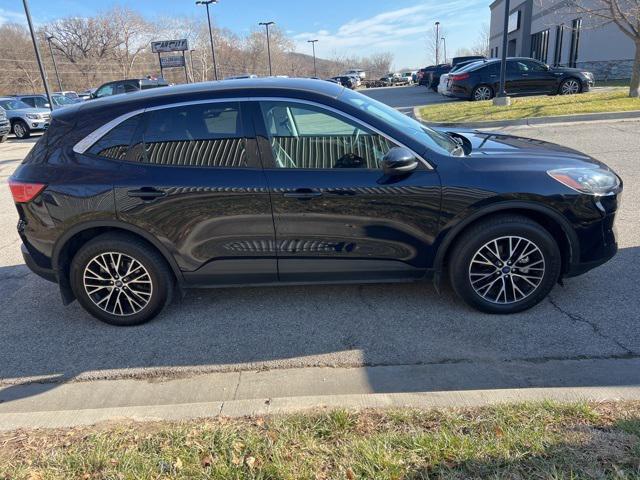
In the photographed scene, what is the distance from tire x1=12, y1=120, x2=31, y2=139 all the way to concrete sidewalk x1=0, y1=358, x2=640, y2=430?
63.4 ft

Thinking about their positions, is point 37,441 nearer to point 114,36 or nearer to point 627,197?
point 627,197

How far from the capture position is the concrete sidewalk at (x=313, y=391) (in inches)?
98.1

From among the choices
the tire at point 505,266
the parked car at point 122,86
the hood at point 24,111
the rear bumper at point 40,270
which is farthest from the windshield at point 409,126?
the hood at point 24,111

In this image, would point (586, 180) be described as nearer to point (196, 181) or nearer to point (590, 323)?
point (590, 323)

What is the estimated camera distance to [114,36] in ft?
234

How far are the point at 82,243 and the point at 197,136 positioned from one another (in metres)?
1.28

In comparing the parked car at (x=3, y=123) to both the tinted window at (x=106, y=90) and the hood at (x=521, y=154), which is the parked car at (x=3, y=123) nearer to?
the tinted window at (x=106, y=90)

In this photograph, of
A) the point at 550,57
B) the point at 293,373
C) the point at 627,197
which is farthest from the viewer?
the point at 550,57

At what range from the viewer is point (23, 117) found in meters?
18.2

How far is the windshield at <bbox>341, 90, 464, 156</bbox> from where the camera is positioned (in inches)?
134

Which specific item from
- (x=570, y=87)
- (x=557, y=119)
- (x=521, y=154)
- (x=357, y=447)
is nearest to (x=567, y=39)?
(x=570, y=87)

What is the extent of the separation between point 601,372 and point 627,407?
504 mm

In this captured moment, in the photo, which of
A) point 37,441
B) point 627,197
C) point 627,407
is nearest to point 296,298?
point 37,441

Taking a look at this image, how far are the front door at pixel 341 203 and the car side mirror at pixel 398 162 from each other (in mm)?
90
